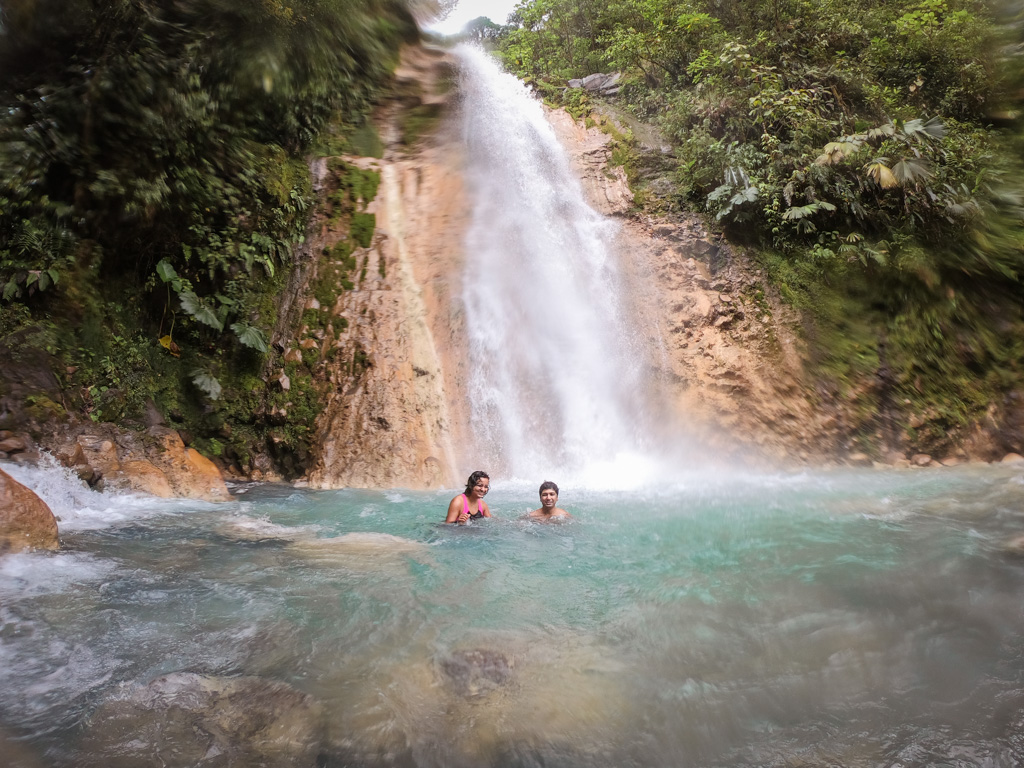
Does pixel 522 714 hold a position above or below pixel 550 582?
below

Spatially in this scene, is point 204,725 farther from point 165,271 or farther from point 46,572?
point 165,271

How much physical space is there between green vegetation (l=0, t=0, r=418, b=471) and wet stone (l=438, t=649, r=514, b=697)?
20.7ft

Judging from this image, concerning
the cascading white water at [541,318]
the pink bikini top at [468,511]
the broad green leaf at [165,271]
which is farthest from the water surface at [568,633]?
the broad green leaf at [165,271]

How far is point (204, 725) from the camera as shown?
8.51 ft

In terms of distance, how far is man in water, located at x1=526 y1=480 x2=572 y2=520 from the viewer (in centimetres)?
620

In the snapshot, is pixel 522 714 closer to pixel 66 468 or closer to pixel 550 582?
pixel 550 582

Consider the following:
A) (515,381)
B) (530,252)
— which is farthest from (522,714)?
(530,252)

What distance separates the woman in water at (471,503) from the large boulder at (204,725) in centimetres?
325

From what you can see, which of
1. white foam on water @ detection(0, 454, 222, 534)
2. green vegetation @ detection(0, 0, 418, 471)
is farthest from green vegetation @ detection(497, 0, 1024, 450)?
white foam on water @ detection(0, 454, 222, 534)

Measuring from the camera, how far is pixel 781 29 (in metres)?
13.7

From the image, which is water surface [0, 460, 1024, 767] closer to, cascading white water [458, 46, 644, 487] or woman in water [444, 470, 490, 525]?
woman in water [444, 470, 490, 525]

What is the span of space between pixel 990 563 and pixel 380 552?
4.55 metres

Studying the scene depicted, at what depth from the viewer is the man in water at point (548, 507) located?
6199mm

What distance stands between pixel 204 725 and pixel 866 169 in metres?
12.0
